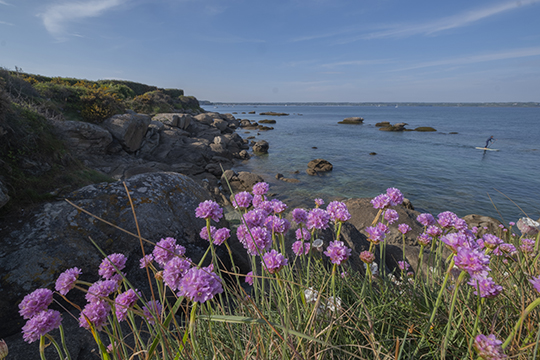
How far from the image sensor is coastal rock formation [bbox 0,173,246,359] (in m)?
3.77

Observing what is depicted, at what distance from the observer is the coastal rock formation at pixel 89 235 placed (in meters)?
3.77

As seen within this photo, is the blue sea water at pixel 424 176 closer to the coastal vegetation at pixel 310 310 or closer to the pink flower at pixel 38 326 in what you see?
the coastal vegetation at pixel 310 310

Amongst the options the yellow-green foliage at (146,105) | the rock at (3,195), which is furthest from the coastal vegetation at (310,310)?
the yellow-green foliage at (146,105)

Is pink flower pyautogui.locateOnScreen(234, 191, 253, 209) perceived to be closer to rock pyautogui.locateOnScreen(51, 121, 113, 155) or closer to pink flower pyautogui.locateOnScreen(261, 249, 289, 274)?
pink flower pyautogui.locateOnScreen(261, 249, 289, 274)

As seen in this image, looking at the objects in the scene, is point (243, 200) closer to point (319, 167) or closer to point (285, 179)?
point (285, 179)

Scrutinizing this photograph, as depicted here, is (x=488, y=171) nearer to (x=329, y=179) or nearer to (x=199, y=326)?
(x=329, y=179)

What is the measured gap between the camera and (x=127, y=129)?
15477 mm

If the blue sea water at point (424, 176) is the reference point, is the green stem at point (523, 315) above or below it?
above

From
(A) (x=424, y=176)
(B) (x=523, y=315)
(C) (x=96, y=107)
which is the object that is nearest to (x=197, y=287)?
(B) (x=523, y=315)

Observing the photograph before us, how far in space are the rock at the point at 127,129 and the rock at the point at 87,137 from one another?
3.38 feet

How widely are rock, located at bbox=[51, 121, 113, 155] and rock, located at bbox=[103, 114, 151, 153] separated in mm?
1031

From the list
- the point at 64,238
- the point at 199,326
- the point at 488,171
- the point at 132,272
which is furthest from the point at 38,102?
the point at 488,171

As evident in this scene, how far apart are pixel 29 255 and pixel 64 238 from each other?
0.48 meters

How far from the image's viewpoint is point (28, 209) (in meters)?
4.63
